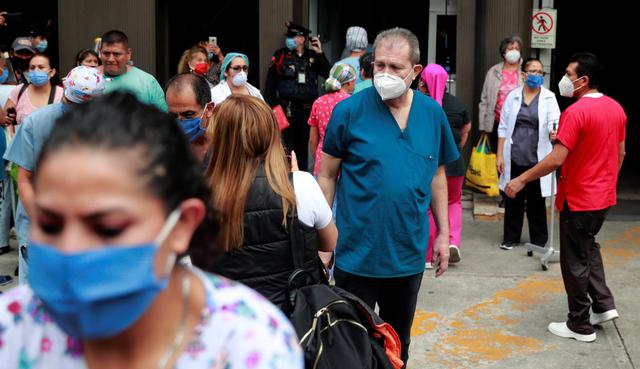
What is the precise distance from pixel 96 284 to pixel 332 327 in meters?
1.74

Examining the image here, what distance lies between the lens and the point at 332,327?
3.09 metres

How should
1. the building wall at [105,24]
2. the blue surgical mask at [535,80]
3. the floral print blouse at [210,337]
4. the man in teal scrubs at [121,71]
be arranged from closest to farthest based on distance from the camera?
the floral print blouse at [210,337] < the man in teal scrubs at [121,71] < the blue surgical mask at [535,80] < the building wall at [105,24]

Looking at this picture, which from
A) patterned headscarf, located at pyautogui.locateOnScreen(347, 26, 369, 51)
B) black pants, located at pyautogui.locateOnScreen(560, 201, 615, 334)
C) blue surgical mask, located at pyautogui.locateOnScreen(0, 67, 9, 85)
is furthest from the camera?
patterned headscarf, located at pyautogui.locateOnScreen(347, 26, 369, 51)

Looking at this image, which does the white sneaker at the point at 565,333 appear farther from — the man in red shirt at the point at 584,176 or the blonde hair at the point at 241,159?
the blonde hair at the point at 241,159

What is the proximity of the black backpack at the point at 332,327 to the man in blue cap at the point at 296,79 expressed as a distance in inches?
288

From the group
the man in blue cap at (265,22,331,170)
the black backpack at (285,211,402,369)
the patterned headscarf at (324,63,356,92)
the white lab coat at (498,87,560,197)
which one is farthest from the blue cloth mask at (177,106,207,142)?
the man in blue cap at (265,22,331,170)

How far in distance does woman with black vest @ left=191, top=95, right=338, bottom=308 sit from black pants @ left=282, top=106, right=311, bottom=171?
7.21m

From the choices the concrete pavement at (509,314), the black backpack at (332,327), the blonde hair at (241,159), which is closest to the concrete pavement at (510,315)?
the concrete pavement at (509,314)

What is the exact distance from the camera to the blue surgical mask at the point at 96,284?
1.42 meters

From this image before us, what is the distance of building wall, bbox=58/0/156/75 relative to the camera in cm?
1058

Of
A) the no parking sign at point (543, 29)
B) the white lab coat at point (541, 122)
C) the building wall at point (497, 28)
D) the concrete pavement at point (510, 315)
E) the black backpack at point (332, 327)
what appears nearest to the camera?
the black backpack at point (332, 327)

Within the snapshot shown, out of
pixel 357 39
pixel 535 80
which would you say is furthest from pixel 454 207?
pixel 357 39

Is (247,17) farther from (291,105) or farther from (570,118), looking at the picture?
(570,118)

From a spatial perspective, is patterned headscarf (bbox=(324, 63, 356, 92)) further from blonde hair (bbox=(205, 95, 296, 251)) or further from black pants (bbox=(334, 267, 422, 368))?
blonde hair (bbox=(205, 95, 296, 251))
